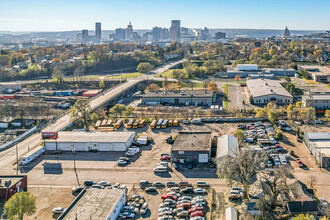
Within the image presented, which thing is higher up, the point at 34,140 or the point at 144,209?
the point at 34,140

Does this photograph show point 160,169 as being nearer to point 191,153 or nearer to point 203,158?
point 191,153

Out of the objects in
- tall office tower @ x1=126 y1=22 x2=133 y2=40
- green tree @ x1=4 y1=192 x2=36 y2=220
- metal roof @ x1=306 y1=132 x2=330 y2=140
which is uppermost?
tall office tower @ x1=126 y1=22 x2=133 y2=40

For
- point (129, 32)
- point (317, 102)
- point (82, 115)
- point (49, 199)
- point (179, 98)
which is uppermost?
point (129, 32)

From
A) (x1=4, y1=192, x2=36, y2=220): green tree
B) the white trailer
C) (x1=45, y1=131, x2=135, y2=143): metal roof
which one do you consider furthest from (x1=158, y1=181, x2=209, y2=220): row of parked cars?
the white trailer

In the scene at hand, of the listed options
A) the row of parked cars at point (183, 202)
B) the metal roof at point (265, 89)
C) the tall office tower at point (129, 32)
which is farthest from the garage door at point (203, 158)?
the tall office tower at point (129, 32)

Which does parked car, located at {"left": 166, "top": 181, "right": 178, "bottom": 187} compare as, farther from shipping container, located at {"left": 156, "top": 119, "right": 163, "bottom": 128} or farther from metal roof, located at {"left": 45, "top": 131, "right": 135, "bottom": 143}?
shipping container, located at {"left": 156, "top": 119, "right": 163, "bottom": 128}

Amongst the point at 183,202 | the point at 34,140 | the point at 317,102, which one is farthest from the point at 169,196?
the point at 317,102

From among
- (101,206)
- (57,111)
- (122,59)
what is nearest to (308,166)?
(101,206)
